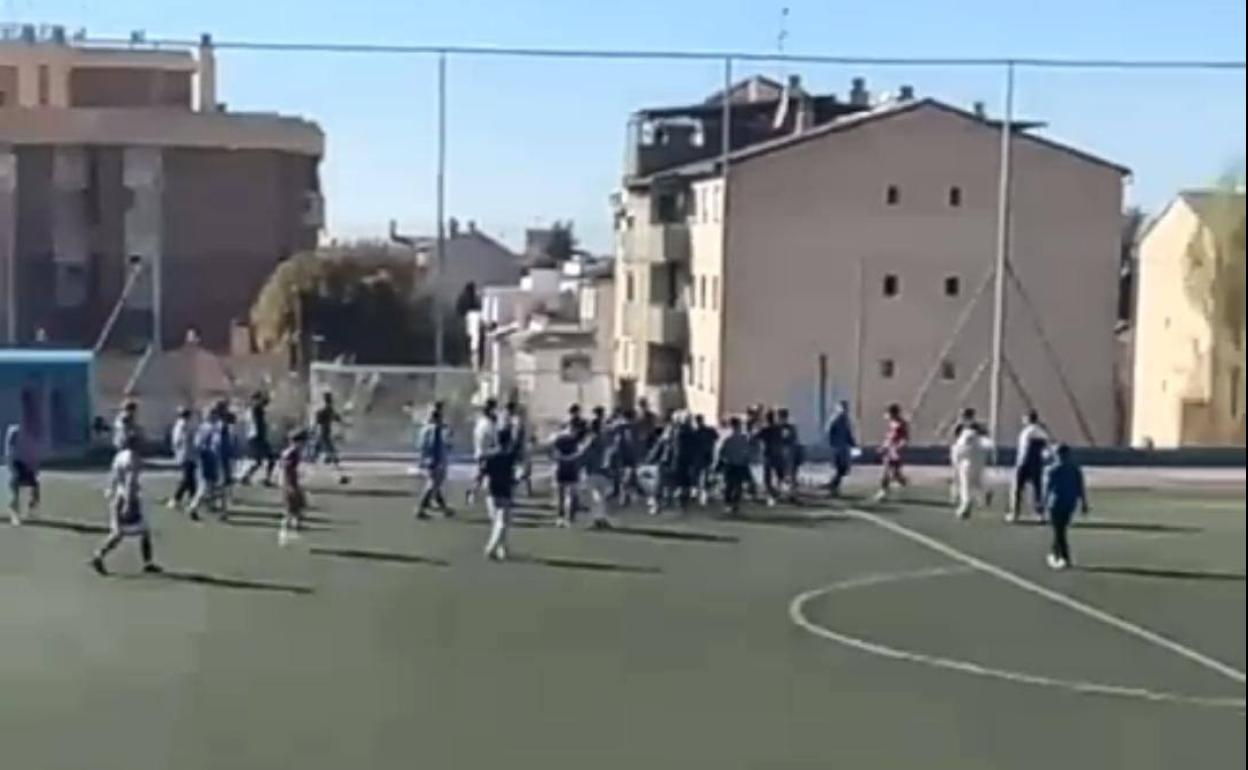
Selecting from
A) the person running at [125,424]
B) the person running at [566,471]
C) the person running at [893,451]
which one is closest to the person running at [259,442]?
the person running at [125,424]

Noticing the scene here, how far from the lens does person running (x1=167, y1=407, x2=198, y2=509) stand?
22.1 feet

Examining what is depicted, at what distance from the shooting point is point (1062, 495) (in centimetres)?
573

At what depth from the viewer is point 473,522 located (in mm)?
6879

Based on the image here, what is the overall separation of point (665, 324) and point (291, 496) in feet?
4.28

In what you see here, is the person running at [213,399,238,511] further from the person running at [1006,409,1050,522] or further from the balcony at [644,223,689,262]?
the person running at [1006,409,1050,522]

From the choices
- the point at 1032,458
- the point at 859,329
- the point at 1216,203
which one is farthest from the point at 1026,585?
the point at 1216,203

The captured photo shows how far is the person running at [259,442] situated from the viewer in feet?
23.8

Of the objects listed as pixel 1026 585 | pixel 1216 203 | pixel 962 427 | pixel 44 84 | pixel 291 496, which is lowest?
pixel 1026 585

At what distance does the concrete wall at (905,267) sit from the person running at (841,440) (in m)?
0.07

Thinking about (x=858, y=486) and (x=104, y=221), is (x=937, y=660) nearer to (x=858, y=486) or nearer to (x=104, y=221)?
(x=104, y=221)

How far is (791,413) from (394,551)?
61.1 inches

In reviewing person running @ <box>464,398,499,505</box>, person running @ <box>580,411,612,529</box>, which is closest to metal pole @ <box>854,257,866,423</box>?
person running @ <box>580,411,612,529</box>

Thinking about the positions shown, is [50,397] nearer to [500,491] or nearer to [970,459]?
[500,491]

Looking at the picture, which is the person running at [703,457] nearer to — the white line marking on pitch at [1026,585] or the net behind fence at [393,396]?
the white line marking on pitch at [1026,585]
